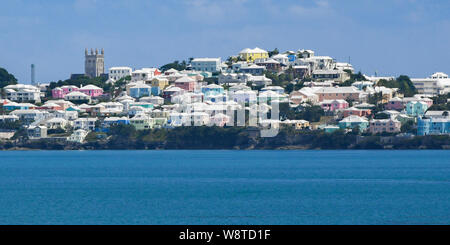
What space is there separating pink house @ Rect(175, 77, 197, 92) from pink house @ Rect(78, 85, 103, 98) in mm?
10372

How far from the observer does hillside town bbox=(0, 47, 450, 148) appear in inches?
3460

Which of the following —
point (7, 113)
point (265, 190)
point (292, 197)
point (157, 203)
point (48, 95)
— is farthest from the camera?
point (48, 95)

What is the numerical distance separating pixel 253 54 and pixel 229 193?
86189 millimetres

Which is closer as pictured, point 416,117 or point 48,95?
point 416,117

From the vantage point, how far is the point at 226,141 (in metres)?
87.4

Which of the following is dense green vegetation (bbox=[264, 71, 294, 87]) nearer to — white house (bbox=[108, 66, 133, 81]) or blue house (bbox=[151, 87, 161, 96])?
blue house (bbox=[151, 87, 161, 96])

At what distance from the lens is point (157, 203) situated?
103ft

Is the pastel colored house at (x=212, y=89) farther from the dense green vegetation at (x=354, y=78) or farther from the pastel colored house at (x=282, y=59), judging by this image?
the pastel colored house at (x=282, y=59)

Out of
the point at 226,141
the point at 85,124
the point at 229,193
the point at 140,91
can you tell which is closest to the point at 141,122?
the point at 85,124

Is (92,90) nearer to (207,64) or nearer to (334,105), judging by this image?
(207,64)

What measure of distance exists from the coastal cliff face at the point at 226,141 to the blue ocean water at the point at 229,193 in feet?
69.6

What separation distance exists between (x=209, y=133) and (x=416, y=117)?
63.6 ft
